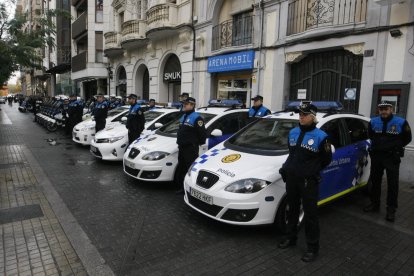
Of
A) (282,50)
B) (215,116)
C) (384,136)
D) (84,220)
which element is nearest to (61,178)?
(84,220)

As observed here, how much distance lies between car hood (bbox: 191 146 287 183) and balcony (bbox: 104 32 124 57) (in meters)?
18.0

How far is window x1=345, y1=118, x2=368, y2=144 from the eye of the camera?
518 cm

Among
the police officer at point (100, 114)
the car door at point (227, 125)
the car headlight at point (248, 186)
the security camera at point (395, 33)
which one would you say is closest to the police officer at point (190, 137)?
the car door at point (227, 125)

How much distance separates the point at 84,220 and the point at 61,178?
8.42ft

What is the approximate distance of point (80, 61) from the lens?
27.6 m

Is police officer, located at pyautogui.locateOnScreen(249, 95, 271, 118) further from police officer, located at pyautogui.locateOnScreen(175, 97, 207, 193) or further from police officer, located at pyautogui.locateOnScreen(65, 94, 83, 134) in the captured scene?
police officer, located at pyautogui.locateOnScreen(65, 94, 83, 134)

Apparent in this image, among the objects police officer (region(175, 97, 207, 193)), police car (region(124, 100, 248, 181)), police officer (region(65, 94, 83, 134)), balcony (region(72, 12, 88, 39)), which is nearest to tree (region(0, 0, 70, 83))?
police officer (region(65, 94, 83, 134))

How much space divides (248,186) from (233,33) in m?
10.1

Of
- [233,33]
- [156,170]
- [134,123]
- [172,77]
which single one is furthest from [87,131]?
[172,77]

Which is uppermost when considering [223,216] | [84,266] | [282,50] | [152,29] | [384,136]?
[152,29]

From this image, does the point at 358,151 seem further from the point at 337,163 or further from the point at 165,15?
the point at 165,15

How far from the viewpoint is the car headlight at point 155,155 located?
19.7ft

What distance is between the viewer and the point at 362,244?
4090 mm

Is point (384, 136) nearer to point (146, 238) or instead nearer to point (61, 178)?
point (146, 238)
